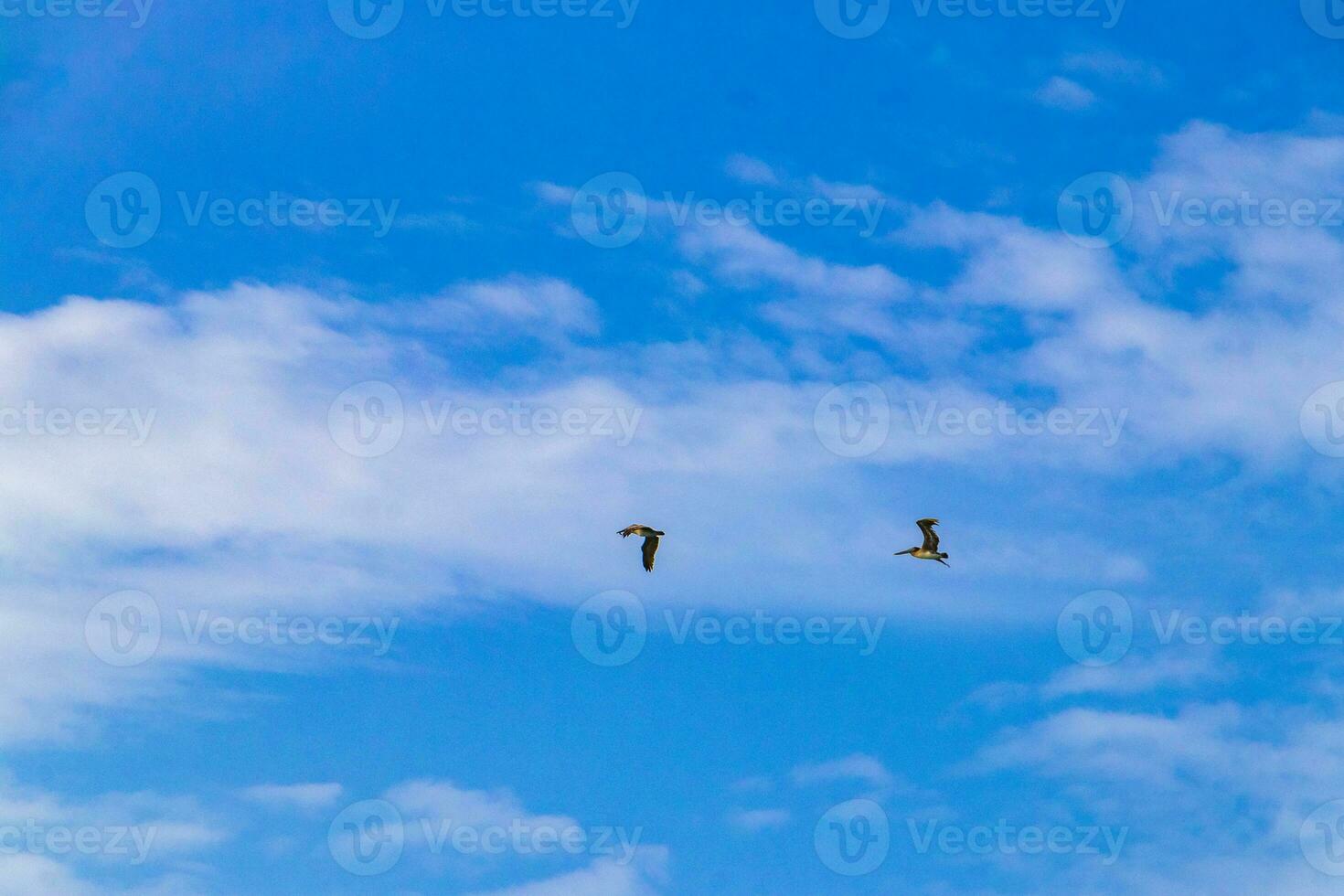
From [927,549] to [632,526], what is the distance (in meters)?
16.4

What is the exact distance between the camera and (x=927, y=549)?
3846 inches

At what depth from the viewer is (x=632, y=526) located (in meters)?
94.8
